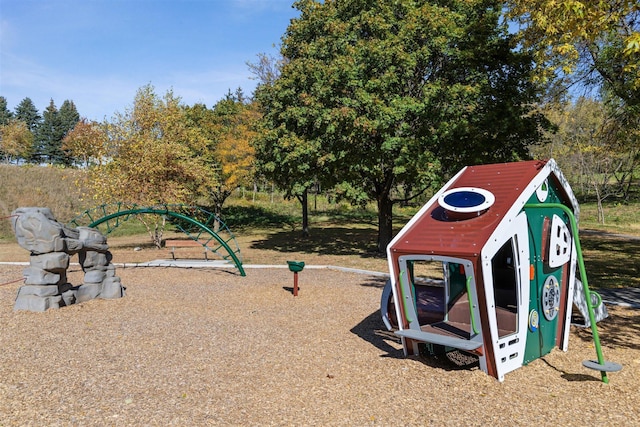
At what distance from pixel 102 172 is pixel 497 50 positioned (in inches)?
625

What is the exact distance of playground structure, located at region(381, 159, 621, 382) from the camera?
18.2 feet

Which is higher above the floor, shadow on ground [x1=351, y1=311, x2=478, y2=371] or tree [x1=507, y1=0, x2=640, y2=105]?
tree [x1=507, y1=0, x2=640, y2=105]

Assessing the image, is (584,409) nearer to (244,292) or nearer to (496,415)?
(496,415)

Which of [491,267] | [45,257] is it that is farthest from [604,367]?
[45,257]

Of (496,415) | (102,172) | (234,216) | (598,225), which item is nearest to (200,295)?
(496,415)

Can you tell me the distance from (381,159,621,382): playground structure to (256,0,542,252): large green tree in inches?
309

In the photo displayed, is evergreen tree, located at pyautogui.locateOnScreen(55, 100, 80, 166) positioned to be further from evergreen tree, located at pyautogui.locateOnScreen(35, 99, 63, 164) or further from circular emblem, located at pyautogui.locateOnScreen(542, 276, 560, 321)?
circular emblem, located at pyautogui.locateOnScreen(542, 276, 560, 321)

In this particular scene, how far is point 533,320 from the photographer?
6266 mm

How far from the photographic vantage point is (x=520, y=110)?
49.5 ft

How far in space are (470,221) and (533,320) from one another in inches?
64.8

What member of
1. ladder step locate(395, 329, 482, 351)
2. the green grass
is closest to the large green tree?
the green grass

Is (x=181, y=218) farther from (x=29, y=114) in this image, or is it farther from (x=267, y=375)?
(x=29, y=114)

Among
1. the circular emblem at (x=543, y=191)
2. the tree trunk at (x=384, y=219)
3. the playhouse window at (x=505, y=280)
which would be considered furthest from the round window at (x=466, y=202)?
the tree trunk at (x=384, y=219)

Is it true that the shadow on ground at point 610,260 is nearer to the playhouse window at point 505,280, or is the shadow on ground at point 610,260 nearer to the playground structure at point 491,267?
the playhouse window at point 505,280
